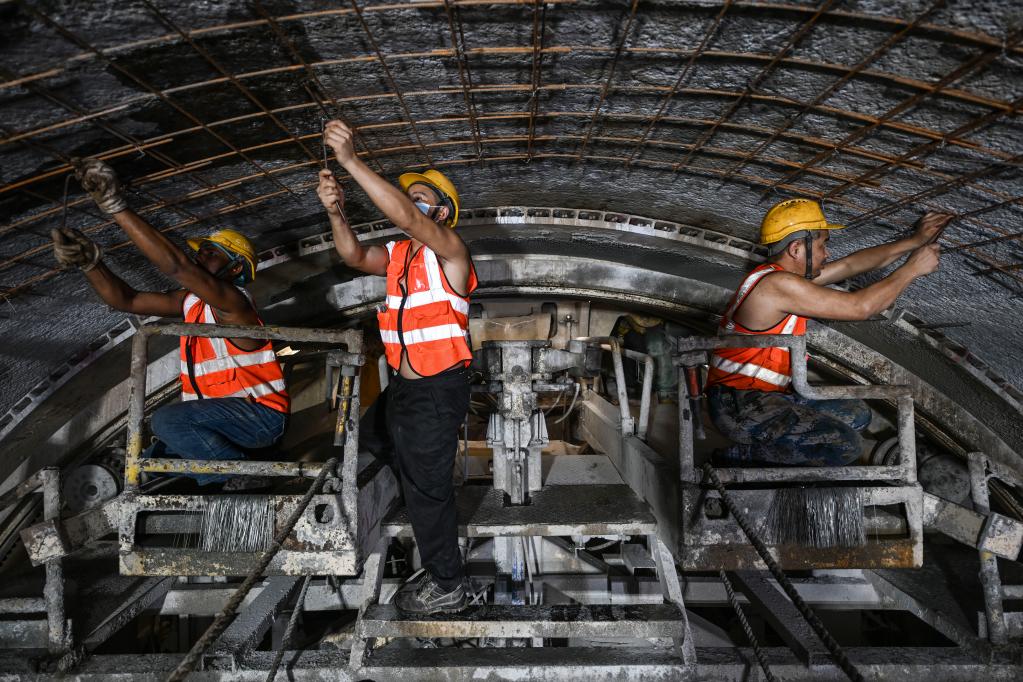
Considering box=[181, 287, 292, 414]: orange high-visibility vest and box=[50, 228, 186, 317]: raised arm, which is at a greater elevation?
box=[50, 228, 186, 317]: raised arm

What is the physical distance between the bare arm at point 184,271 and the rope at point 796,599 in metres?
2.81

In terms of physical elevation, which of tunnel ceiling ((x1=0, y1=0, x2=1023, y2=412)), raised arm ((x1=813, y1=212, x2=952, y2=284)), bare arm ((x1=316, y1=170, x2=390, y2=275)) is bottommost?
bare arm ((x1=316, y1=170, x2=390, y2=275))

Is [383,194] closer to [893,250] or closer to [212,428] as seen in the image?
[212,428]

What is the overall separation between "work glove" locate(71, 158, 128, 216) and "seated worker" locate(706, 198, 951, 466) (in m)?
3.35

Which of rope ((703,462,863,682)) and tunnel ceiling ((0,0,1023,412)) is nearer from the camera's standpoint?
rope ((703,462,863,682))

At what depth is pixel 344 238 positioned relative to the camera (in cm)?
329

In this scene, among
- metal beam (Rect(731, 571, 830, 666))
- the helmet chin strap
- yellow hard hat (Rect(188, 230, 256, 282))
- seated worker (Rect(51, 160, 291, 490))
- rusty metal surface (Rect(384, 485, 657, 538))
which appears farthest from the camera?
yellow hard hat (Rect(188, 230, 256, 282))

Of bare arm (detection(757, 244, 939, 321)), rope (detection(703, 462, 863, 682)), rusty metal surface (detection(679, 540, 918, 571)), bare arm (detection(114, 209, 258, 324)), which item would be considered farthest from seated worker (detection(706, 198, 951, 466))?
bare arm (detection(114, 209, 258, 324))

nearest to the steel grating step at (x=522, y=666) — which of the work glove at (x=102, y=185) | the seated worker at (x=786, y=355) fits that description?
the seated worker at (x=786, y=355)

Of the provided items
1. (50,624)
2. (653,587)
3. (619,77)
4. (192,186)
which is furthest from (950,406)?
(50,624)

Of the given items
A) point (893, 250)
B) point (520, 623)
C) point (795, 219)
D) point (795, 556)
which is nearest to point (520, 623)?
point (520, 623)

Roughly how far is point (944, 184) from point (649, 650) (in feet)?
11.0

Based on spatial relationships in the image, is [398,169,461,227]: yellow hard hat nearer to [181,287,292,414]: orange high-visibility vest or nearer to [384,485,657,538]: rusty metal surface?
[181,287,292,414]: orange high-visibility vest

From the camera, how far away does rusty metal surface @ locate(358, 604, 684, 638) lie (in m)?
3.00
